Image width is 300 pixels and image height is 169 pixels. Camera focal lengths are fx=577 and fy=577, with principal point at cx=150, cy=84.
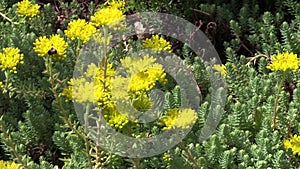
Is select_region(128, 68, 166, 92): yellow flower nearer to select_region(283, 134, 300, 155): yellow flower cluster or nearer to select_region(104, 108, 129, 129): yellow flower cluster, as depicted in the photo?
select_region(104, 108, 129, 129): yellow flower cluster

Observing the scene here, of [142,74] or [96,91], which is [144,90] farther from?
[96,91]

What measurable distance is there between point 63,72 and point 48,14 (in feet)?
2.10

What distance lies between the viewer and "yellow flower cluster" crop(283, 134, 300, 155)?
252 centimetres

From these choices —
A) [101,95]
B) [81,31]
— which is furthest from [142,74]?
[81,31]

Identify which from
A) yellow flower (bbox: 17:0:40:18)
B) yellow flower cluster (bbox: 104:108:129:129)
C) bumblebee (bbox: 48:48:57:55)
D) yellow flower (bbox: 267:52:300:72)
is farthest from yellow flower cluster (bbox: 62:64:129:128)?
yellow flower (bbox: 17:0:40:18)

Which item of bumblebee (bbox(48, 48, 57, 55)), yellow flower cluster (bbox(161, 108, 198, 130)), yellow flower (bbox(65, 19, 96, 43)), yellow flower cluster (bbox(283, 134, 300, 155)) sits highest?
yellow flower (bbox(65, 19, 96, 43))

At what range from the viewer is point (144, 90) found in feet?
6.56

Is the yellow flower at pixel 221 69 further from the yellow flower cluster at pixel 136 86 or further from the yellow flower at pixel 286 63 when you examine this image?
the yellow flower cluster at pixel 136 86

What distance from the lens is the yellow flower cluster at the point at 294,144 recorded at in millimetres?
2523

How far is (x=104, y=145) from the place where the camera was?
228cm

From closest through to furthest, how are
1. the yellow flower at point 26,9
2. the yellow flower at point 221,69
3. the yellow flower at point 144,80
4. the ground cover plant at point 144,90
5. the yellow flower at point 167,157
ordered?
the yellow flower at point 144,80, the ground cover plant at point 144,90, the yellow flower at point 167,157, the yellow flower at point 26,9, the yellow flower at point 221,69

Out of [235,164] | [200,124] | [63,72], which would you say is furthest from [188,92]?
[63,72]

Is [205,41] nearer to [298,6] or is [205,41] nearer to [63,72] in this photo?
[298,6]

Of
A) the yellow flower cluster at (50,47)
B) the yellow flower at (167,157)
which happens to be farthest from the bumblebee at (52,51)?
the yellow flower at (167,157)
